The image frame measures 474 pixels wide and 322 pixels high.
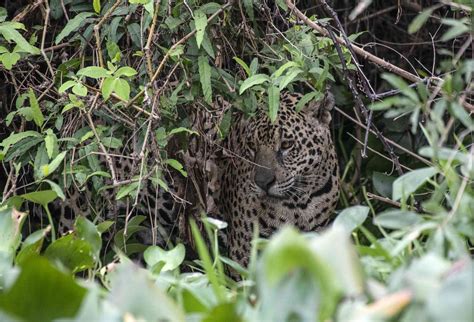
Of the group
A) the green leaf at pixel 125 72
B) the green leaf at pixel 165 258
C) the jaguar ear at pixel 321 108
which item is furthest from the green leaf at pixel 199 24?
the jaguar ear at pixel 321 108

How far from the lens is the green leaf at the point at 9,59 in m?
4.10

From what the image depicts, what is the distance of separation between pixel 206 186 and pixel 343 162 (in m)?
1.74

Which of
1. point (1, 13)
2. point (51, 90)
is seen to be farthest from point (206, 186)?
point (1, 13)

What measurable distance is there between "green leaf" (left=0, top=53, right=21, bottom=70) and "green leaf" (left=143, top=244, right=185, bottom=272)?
116cm

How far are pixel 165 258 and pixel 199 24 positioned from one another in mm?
1022

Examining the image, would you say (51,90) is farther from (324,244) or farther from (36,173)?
(324,244)

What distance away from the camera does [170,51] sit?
396cm

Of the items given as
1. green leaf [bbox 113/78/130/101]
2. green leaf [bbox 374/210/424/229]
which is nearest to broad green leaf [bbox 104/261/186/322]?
green leaf [bbox 374/210/424/229]

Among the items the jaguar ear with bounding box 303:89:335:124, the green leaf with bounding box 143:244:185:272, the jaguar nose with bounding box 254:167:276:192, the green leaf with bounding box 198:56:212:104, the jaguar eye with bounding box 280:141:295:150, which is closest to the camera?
the green leaf with bounding box 143:244:185:272

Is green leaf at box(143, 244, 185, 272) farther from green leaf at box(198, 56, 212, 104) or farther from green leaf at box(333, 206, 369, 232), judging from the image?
green leaf at box(198, 56, 212, 104)

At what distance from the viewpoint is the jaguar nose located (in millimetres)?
4949

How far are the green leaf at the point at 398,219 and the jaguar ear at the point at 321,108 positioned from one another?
A: 265cm

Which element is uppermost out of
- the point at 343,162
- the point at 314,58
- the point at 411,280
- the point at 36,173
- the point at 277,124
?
the point at 411,280

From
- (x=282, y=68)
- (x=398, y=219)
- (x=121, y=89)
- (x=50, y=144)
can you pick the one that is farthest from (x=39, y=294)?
(x=282, y=68)
